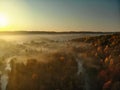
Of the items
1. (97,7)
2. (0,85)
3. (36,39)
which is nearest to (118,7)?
(97,7)

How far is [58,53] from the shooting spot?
9.00 ft

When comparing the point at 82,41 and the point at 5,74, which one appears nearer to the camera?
the point at 5,74

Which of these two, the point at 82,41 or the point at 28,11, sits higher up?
the point at 28,11

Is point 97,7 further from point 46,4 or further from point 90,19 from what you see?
point 46,4

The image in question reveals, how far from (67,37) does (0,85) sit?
838 mm

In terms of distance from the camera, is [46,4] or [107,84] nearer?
[107,84]

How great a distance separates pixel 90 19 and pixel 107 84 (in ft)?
2.39

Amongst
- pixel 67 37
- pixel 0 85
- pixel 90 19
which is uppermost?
pixel 90 19

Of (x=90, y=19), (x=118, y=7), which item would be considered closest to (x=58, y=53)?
(x=90, y=19)

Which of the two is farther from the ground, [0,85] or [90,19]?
[90,19]

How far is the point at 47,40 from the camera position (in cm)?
278

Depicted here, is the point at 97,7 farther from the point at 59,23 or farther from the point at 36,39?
the point at 36,39

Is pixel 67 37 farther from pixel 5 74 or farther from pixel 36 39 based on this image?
pixel 5 74

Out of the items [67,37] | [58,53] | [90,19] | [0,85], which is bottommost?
[0,85]
